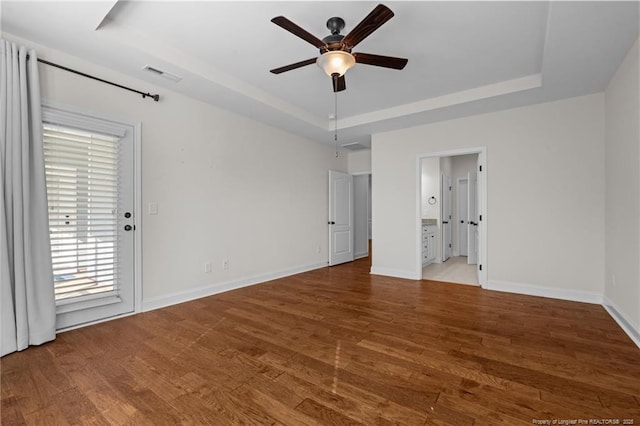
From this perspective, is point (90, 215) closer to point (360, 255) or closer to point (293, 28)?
point (293, 28)

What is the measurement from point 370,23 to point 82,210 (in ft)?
10.3

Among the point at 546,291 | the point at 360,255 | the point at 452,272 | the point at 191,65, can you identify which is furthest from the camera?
the point at 360,255

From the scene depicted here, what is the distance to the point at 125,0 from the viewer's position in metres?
2.27

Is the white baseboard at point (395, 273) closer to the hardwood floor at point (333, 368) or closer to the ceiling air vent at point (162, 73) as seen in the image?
the hardwood floor at point (333, 368)

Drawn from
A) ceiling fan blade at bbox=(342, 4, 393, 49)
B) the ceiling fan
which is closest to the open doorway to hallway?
the ceiling fan

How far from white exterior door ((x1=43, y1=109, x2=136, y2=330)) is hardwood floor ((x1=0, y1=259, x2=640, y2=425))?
0.28m

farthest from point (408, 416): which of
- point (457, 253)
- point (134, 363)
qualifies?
point (457, 253)

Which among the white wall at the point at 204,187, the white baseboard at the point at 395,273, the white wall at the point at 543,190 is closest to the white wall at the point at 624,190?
the white wall at the point at 543,190

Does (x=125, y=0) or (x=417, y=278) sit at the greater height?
(x=125, y=0)

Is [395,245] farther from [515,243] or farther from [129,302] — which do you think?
[129,302]

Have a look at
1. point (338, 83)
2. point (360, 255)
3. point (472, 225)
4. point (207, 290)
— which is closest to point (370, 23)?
point (338, 83)

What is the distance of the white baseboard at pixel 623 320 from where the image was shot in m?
2.54

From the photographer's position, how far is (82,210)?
290 cm

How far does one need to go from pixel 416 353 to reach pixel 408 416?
776 mm
